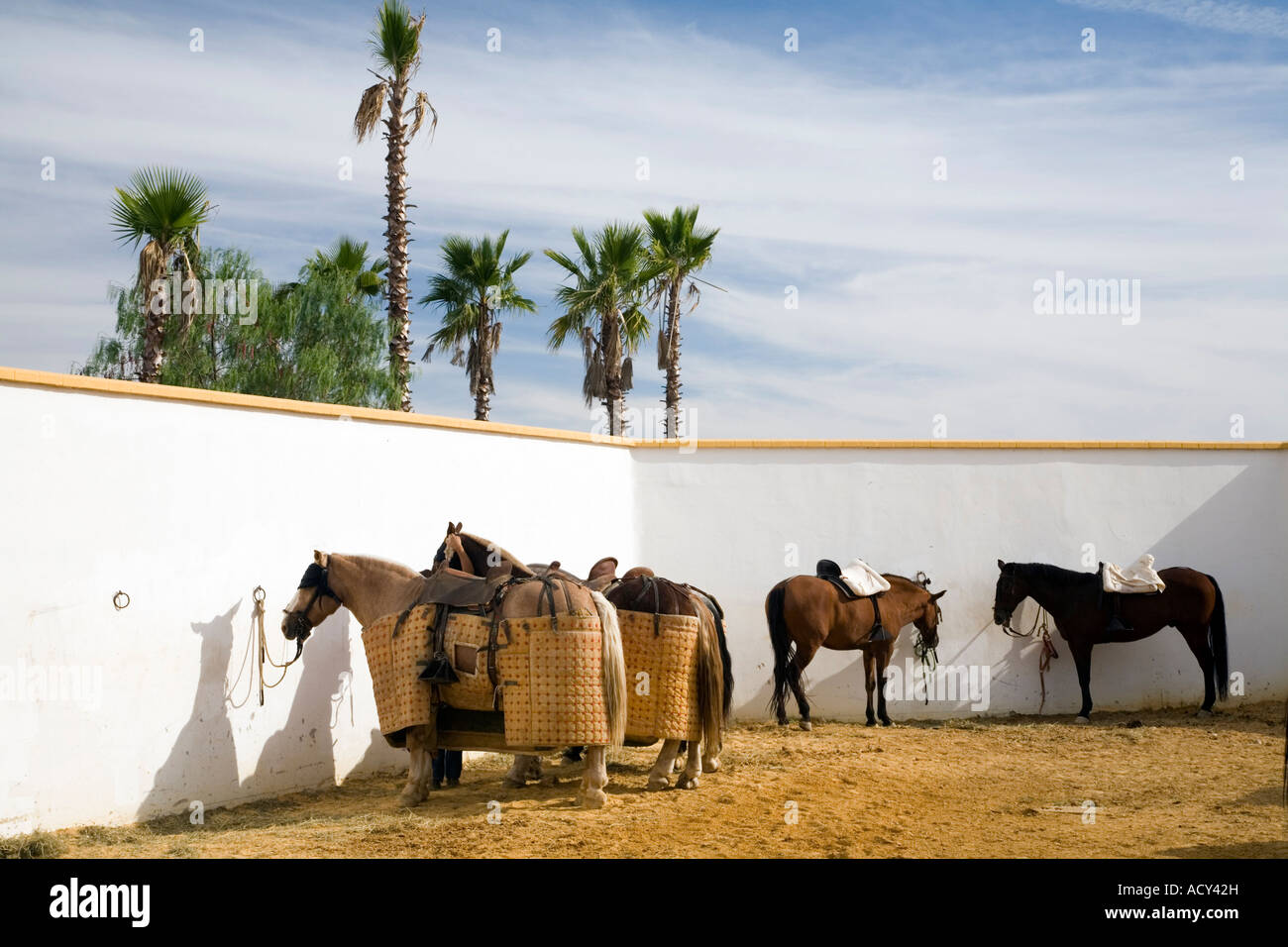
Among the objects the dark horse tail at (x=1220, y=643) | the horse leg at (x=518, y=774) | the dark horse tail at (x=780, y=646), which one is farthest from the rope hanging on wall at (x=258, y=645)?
the dark horse tail at (x=1220, y=643)

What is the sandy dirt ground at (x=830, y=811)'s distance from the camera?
5223 millimetres

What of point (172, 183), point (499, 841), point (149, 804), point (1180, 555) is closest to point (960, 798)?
point (499, 841)

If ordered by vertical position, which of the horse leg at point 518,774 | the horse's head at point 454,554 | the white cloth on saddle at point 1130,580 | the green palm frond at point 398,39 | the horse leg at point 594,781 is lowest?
the horse leg at point 518,774

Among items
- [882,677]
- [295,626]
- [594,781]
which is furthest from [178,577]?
[882,677]

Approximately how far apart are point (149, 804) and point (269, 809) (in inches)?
28.2

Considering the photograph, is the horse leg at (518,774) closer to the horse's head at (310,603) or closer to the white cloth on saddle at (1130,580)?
the horse's head at (310,603)

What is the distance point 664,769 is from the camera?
6.69 metres

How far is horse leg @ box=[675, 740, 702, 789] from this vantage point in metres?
6.74

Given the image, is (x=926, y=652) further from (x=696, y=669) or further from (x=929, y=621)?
(x=696, y=669)

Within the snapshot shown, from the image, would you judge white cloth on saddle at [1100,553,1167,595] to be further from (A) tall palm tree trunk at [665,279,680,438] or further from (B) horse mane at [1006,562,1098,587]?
(A) tall palm tree trunk at [665,279,680,438]

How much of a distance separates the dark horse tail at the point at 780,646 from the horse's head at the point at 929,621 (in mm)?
1335

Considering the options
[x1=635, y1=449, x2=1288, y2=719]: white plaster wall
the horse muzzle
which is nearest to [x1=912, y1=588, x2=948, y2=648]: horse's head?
[x1=635, y1=449, x2=1288, y2=719]: white plaster wall

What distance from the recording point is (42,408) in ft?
17.9

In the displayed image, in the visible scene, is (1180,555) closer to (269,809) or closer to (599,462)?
(599,462)
